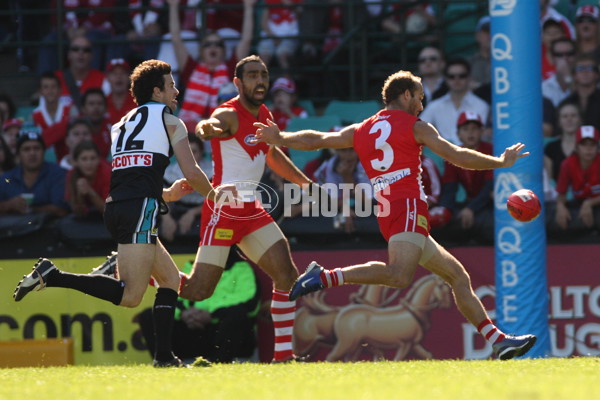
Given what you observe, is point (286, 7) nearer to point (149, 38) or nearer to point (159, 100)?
point (149, 38)

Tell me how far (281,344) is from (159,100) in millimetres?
2357

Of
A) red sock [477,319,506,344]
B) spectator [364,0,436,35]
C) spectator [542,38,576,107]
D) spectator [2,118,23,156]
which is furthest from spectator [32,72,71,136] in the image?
red sock [477,319,506,344]

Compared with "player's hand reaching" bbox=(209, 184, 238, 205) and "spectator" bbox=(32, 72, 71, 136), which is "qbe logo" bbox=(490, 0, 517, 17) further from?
"spectator" bbox=(32, 72, 71, 136)

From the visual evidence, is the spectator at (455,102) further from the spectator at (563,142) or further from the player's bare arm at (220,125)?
the player's bare arm at (220,125)

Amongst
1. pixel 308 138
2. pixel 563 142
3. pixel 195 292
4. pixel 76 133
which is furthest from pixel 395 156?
pixel 76 133

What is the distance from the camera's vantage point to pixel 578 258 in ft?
39.3

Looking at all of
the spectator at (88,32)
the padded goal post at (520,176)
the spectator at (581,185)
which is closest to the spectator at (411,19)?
the spectator at (88,32)

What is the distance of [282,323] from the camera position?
9805 mm

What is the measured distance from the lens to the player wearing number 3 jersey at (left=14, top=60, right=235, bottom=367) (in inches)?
330

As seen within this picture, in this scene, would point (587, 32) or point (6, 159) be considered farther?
point (587, 32)

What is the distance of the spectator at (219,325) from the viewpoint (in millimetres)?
11523

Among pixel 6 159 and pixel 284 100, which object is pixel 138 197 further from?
pixel 284 100

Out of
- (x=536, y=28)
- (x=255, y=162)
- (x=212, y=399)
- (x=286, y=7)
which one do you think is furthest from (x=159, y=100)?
(x=286, y=7)

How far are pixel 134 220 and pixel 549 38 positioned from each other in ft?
25.1
